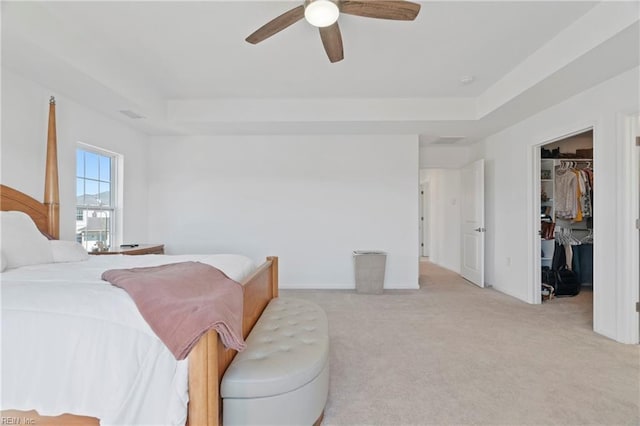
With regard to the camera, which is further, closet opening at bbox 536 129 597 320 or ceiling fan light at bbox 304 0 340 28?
closet opening at bbox 536 129 597 320

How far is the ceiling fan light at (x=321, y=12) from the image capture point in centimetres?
192

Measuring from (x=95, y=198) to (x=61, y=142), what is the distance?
0.86m

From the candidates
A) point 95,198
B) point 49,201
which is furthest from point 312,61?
point 95,198

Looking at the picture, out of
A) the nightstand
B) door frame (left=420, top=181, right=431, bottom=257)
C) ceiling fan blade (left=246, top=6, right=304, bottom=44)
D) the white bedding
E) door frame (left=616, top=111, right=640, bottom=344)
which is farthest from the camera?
door frame (left=420, top=181, right=431, bottom=257)

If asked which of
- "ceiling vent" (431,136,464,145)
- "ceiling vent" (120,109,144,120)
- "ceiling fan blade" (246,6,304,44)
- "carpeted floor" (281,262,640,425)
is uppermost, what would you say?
"ceiling fan blade" (246,6,304,44)

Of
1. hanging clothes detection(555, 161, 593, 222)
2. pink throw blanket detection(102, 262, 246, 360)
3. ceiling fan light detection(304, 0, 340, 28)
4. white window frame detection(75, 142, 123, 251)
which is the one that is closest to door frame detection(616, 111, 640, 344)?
hanging clothes detection(555, 161, 593, 222)

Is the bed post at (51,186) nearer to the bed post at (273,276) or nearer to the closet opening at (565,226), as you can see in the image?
the bed post at (273,276)

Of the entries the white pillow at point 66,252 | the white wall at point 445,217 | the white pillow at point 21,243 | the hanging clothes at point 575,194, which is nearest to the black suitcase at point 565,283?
the hanging clothes at point 575,194

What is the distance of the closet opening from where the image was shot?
4332 millimetres

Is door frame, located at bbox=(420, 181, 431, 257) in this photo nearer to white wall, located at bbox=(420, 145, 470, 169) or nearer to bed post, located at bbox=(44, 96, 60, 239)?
white wall, located at bbox=(420, 145, 470, 169)

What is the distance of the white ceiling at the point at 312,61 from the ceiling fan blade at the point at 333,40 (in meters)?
0.28

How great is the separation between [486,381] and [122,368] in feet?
7.18

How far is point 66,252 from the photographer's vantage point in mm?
2502

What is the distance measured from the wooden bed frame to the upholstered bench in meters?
0.07
